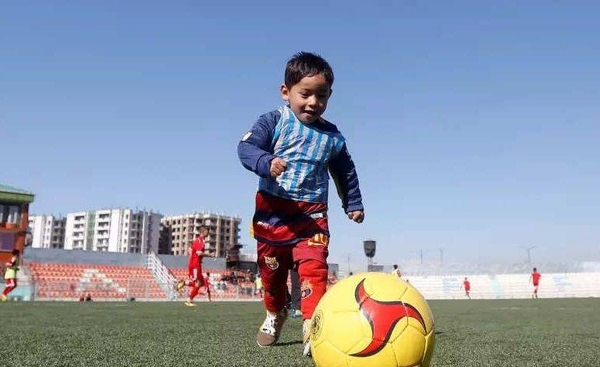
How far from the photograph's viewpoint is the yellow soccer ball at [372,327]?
236cm

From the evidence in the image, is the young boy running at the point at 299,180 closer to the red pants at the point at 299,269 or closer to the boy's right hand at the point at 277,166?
the red pants at the point at 299,269

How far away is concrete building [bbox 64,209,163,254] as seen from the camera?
447 ft

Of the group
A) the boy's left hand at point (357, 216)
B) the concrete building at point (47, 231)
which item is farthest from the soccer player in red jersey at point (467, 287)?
the concrete building at point (47, 231)

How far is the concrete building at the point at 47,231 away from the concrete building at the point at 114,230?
19.9ft

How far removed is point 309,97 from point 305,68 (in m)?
0.21

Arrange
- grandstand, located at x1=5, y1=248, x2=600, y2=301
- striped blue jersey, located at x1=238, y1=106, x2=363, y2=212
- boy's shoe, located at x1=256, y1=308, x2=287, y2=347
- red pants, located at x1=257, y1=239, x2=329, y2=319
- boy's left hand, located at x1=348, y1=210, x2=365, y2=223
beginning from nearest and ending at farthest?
1. red pants, located at x1=257, y1=239, x2=329, y2=319
2. striped blue jersey, located at x1=238, y1=106, x2=363, y2=212
3. boy's left hand, located at x1=348, y1=210, x2=365, y2=223
4. boy's shoe, located at x1=256, y1=308, x2=287, y2=347
5. grandstand, located at x1=5, y1=248, x2=600, y2=301

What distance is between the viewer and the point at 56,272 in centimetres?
3741

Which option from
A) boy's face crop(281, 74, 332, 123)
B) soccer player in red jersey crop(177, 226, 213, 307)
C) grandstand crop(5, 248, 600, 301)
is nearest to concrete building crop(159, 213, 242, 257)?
grandstand crop(5, 248, 600, 301)

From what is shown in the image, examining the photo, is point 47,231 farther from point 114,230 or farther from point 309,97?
point 309,97

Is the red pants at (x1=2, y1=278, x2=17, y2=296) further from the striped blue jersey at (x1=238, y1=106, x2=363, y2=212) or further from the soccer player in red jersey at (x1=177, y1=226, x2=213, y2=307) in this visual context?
the striped blue jersey at (x1=238, y1=106, x2=363, y2=212)

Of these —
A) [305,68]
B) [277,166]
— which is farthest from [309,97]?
[277,166]

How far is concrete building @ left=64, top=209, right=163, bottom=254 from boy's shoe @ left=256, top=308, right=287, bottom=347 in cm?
13483

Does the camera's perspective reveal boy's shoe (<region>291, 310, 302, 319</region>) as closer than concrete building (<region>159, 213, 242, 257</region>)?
Yes

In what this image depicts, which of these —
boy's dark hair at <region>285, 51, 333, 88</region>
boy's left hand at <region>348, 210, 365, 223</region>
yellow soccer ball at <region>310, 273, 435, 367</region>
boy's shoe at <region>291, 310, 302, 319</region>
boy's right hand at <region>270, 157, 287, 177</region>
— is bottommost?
boy's shoe at <region>291, 310, 302, 319</region>
